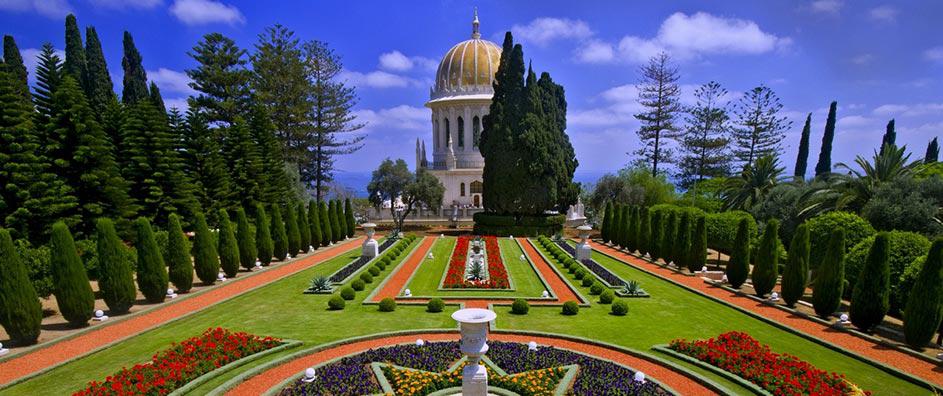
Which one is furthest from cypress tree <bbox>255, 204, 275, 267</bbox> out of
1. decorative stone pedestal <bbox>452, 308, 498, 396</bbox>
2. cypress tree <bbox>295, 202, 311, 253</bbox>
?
decorative stone pedestal <bbox>452, 308, 498, 396</bbox>

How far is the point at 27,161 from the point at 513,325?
18.2 m

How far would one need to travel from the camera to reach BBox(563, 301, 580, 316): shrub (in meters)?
15.8

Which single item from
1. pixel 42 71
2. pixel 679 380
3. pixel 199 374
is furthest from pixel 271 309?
pixel 42 71

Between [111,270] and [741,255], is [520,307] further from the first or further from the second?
[111,270]

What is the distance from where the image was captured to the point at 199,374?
1062 cm

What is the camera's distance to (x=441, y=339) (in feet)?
44.4

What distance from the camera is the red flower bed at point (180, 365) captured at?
30.6 feet

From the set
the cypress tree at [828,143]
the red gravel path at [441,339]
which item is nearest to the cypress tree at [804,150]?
the cypress tree at [828,143]

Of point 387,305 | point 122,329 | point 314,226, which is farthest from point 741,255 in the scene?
point 314,226

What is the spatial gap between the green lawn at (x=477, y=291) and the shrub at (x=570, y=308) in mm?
2377

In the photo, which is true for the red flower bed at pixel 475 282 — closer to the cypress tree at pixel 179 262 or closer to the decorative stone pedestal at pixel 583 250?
the decorative stone pedestal at pixel 583 250

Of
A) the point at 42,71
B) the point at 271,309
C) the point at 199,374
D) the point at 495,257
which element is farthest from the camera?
the point at 495,257

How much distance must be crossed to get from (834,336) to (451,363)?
1119 centimetres

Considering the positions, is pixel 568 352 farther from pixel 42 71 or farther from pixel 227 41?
pixel 227 41
